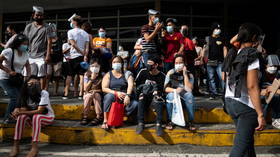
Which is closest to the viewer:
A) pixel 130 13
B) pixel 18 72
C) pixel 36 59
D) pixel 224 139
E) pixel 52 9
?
pixel 224 139

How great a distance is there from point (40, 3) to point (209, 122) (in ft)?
41.9

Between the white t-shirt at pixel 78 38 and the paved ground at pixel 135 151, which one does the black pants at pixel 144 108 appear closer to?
A: the paved ground at pixel 135 151

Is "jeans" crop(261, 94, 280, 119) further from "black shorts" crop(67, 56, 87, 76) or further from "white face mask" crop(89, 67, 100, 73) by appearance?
"black shorts" crop(67, 56, 87, 76)

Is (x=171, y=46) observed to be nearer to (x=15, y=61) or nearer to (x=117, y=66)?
(x=117, y=66)

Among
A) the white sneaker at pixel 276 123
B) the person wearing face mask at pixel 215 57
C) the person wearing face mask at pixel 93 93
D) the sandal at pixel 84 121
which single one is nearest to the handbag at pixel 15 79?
the person wearing face mask at pixel 93 93

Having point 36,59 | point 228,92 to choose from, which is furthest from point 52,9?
point 228,92

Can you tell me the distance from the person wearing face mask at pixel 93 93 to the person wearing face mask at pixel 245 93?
2.90m

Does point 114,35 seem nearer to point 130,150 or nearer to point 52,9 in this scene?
point 52,9

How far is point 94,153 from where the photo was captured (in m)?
4.76

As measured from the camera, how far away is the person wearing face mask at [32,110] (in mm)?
4773

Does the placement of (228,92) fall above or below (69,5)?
below

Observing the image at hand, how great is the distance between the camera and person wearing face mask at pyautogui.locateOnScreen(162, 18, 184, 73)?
6.70 meters

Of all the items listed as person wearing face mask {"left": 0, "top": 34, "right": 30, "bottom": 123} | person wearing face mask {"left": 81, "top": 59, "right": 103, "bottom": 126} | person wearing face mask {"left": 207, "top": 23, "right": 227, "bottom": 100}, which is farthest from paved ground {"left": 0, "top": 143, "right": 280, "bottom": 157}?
person wearing face mask {"left": 207, "top": 23, "right": 227, "bottom": 100}

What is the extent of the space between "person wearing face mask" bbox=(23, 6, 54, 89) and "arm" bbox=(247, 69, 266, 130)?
14.5 ft
